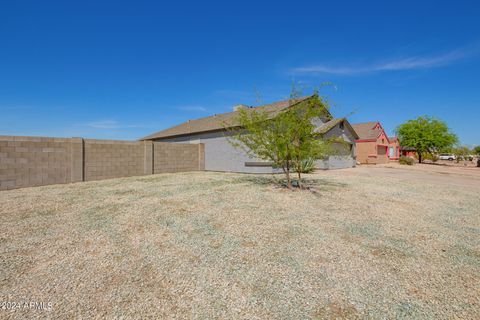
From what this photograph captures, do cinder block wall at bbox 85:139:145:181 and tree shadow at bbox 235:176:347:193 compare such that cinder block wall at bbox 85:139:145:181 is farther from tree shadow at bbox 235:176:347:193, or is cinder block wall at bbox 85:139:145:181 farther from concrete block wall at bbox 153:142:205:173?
tree shadow at bbox 235:176:347:193

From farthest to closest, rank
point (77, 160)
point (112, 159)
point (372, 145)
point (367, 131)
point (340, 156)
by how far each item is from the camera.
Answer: point (367, 131)
point (372, 145)
point (340, 156)
point (112, 159)
point (77, 160)

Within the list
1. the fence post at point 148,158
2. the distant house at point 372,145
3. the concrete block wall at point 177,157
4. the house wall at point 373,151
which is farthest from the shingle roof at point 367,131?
the fence post at point 148,158

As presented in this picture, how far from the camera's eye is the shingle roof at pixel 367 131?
3262 centimetres

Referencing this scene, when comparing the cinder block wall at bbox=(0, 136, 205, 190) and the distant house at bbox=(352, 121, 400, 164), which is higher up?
the distant house at bbox=(352, 121, 400, 164)

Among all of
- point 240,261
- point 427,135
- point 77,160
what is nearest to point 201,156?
point 77,160

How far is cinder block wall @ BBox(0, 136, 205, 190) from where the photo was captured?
32.3 feet

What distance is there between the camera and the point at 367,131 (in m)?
34.2

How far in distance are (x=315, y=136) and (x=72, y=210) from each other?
29.3 feet

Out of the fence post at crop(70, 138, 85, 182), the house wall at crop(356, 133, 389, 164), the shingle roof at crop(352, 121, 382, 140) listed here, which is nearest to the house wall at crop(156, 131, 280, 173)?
the fence post at crop(70, 138, 85, 182)

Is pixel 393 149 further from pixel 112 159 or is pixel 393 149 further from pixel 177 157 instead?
pixel 112 159

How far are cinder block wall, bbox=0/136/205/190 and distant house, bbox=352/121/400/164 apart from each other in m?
28.2

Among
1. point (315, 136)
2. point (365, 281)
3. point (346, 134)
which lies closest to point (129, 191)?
point (315, 136)

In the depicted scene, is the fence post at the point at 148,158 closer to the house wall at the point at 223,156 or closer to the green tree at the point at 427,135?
the house wall at the point at 223,156

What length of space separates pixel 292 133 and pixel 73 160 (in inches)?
445
